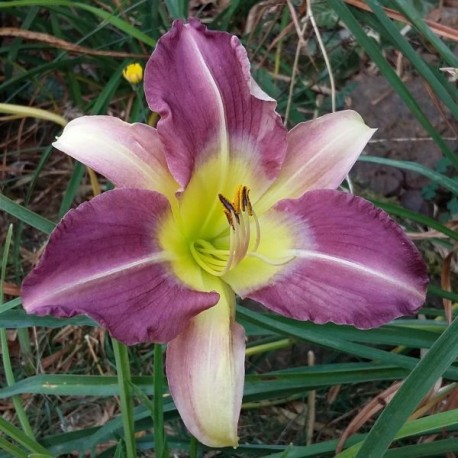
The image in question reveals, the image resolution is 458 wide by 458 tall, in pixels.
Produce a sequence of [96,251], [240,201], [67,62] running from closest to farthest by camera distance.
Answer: [96,251] → [240,201] → [67,62]

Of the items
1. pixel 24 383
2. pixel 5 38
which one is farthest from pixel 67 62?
pixel 24 383

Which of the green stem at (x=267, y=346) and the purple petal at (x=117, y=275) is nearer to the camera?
the purple petal at (x=117, y=275)

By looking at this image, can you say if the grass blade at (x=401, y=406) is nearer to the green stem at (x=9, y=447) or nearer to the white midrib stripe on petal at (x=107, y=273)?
the white midrib stripe on petal at (x=107, y=273)

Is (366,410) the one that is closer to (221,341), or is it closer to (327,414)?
(327,414)

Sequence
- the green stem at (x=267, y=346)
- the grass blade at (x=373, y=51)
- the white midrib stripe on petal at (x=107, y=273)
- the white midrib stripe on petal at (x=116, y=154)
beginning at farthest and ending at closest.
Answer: the green stem at (x=267, y=346) → the grass blade at (x=373, y=51) → the white midrib stripe on petal at (x=116, y=154) → the white midrib stripe on petal at (x=107, y=273)

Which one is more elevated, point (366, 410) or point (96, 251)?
point (96, 251)

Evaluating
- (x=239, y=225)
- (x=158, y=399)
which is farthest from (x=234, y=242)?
(x=158, y=399)

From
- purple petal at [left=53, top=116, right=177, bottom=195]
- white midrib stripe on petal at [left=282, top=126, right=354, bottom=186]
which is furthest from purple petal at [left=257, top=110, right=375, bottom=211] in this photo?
purple petal at [left=53, top=116, right=177, bottom=195]

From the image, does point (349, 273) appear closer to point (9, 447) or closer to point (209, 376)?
point (209, 376)

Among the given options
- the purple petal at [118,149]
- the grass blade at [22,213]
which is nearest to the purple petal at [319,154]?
the purple petal at [118,149]
